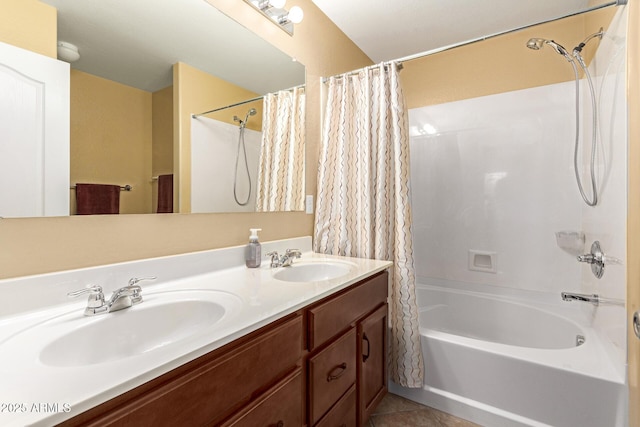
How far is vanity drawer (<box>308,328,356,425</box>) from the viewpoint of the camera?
0.99 m

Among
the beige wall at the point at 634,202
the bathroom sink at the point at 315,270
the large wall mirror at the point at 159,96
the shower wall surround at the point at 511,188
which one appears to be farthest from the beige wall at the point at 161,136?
the shower wall surround at the point at 511,188

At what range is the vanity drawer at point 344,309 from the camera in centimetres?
100

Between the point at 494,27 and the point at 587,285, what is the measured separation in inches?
71.8

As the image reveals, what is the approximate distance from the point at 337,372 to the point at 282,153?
1114 mm

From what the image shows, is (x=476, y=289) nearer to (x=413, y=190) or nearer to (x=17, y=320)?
(x=413, y=190)

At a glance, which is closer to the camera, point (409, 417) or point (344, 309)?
point (344, 309)

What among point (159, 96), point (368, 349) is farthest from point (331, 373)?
point (159, 96)

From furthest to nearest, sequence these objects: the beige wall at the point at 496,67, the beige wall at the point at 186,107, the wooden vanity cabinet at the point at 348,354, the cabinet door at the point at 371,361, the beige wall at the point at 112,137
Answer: the beige wall at the point at 496,67 → the cabinet door at the point at 371,361 → the beige wall at the point at 186,107 → the wooden vanity cabinet at the point at 348,354 → the beige wall at the point at 112,137

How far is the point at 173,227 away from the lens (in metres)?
1.15

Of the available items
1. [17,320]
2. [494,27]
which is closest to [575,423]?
[17,320]

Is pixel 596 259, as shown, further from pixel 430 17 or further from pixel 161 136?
pixel 161 136

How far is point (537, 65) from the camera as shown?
2.08 meters

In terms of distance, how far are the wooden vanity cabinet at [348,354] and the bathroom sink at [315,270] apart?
19 cm

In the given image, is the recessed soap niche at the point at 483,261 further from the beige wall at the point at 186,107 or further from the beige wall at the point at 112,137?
the beige wall at the point at 112,137
